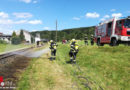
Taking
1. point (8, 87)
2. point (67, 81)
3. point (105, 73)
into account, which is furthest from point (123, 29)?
point (8, 87)

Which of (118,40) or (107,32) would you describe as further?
(107,32)

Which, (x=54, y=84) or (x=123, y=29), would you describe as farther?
(x=123, y=29)

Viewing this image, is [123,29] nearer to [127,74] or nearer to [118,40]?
[118,40]

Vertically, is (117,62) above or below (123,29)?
below

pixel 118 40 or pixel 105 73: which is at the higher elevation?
pixel 118 40

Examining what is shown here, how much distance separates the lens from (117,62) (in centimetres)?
838

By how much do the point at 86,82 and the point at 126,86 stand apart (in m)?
1.72

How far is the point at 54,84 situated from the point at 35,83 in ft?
2.71

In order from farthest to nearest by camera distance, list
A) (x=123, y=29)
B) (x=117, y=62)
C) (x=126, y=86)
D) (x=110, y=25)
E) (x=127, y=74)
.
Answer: (x=110, y=25) < (x=123, y=29) < (x=117, y=62) < (x=127, y=74) < (x=126, y=86)

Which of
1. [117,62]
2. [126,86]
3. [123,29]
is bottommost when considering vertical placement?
[126,86]

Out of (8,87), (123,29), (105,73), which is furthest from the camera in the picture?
(123,29)

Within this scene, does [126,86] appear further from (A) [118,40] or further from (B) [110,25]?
(B) [110,25]

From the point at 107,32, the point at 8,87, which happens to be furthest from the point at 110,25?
the point at 8,87

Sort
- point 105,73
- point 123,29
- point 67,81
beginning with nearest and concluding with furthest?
point 67,81, point 105,73, point 123,29
